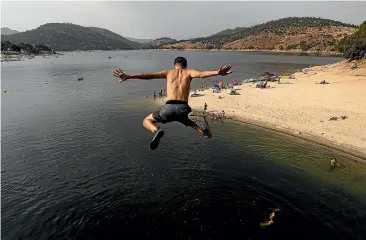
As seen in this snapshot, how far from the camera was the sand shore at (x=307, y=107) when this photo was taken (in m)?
28.7

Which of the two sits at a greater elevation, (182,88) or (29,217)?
(182,88)

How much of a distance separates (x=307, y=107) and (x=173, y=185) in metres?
24.9

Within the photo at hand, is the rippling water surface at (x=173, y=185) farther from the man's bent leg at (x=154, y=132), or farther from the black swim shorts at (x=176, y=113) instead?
the black swim shorts at (x=176, y=113)

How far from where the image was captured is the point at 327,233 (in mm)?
15172

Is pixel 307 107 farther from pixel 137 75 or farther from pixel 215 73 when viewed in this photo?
pixel 137 75

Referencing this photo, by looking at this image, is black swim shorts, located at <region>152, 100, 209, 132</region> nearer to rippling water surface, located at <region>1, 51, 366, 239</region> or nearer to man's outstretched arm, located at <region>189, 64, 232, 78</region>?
man's outstretched arm, located at <region>189, 64, 232, 78</region>

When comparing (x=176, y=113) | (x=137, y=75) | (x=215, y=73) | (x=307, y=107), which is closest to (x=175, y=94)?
(x=176, y=113)

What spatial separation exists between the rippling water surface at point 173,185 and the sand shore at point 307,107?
8.17 ft

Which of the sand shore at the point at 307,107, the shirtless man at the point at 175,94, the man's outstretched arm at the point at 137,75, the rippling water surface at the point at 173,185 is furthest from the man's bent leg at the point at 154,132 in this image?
the sand shore at the point at 307,107

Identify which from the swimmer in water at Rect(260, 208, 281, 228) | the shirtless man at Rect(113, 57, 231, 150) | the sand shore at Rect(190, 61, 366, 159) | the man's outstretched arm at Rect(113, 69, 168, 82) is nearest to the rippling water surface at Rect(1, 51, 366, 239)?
the swimmer in water at Rect(260, 208, 281, 228)

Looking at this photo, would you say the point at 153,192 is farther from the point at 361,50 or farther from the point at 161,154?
the point at 361,50

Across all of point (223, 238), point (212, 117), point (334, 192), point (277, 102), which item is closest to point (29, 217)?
point (223, 238)

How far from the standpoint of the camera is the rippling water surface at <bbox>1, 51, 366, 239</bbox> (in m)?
15.4

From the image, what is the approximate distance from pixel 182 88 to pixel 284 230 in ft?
32.3
